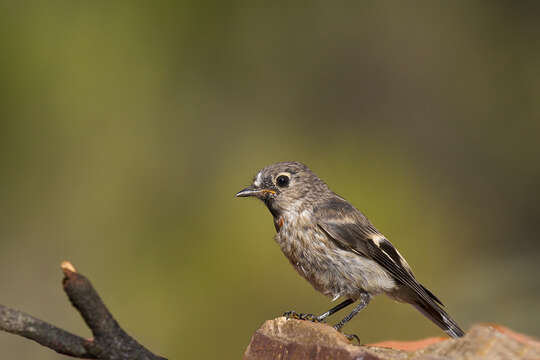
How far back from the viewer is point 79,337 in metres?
1.65

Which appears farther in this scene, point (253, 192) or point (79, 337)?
point (253, 192)

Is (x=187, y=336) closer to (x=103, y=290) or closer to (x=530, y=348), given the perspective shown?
(x=103, y=290)

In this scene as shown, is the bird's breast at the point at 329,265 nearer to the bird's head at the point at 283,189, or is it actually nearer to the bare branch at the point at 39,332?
the bird's head at the point at 283,189

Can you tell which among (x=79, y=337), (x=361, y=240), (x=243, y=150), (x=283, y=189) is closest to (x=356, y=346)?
(x=79, y=337)

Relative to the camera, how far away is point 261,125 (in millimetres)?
5645

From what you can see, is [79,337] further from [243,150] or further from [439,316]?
[243,150]

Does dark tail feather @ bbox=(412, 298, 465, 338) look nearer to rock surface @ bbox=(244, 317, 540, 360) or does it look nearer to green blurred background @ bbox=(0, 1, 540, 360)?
rock surface @ bbox=(244, 317, 540, 360)

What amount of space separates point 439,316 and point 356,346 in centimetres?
142

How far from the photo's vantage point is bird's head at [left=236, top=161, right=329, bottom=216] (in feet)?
10.4

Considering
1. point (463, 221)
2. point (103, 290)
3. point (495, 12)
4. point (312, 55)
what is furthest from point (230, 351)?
point (495, 12)

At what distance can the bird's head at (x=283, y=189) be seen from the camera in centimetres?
317

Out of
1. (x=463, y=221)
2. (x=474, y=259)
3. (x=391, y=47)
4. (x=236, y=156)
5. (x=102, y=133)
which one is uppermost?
(x=391, y=47)

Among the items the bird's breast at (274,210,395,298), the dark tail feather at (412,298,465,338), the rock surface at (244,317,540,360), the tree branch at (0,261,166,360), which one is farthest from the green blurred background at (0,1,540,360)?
the tree branch at (0,261,166,360)

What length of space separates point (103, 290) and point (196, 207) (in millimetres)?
1014
